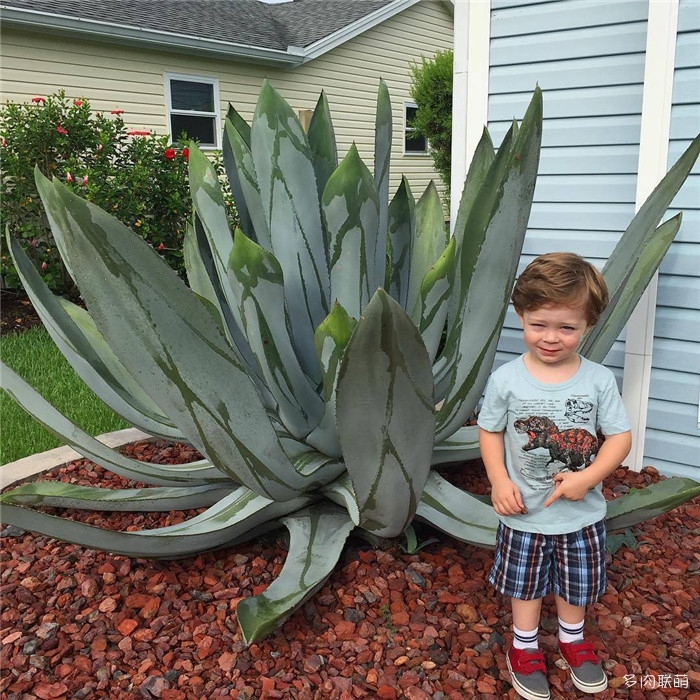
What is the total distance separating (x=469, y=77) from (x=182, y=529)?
2251 millimetres

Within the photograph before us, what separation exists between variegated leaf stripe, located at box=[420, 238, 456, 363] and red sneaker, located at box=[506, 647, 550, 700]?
733 mm

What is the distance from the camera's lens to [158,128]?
9.54 meters

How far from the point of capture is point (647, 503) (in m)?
1.61

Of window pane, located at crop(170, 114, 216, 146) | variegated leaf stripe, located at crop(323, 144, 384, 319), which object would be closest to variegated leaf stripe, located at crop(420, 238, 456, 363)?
variegated leaf stripe, located at crop(323, 144, 384, 319)

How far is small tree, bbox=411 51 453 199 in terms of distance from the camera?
10500mm

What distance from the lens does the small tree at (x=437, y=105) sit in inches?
413

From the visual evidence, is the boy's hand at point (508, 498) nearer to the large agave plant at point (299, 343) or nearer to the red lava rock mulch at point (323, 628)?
the large agave plant at point (299, 343)

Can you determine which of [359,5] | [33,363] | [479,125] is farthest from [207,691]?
[359,5]

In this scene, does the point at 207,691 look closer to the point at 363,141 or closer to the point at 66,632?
the point at 66,632

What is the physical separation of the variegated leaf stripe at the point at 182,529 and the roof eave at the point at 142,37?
24.7 feet

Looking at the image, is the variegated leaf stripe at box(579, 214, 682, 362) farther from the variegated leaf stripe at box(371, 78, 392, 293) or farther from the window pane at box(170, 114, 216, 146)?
the window pane at box(170, 114, 216, 146)

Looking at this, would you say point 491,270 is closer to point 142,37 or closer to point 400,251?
point 400,251

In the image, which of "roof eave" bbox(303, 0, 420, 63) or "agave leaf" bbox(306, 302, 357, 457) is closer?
"agave leaf" bbox(306, 302, 357, 457)

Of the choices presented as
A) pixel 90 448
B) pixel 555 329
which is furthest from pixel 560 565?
pixel 90 448
